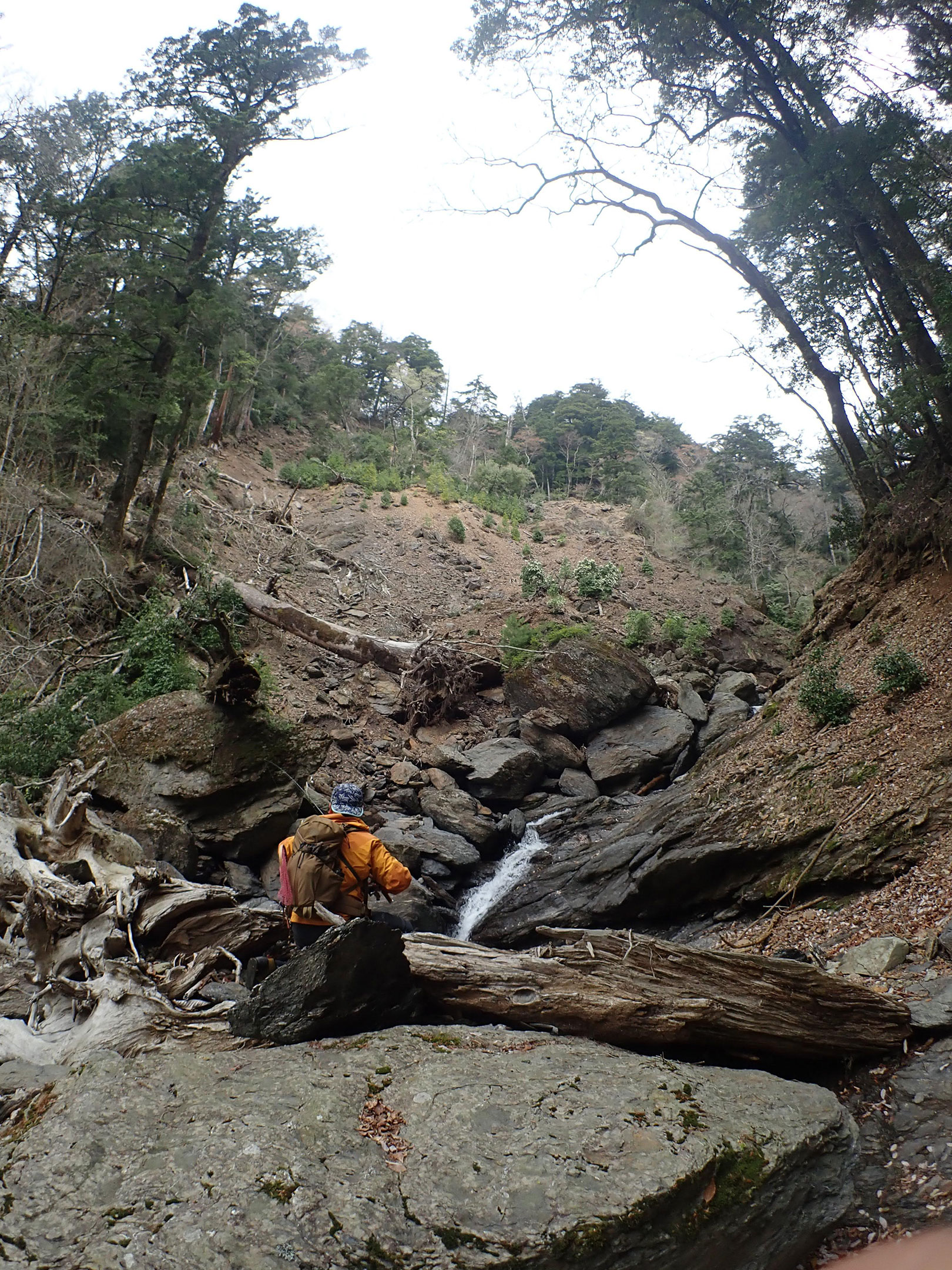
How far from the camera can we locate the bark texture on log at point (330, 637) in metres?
17.2

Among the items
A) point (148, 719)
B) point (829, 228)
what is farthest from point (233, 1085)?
point (829, 228)

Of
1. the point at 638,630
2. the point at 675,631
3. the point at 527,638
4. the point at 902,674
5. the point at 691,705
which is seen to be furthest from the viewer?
the point at 675,631

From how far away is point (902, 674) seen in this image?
9.30m

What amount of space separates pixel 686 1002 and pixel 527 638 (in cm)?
1340

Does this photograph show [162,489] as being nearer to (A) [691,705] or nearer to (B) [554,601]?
(B) [554,601]

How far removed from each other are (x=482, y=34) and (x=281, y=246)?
6364 millimetres

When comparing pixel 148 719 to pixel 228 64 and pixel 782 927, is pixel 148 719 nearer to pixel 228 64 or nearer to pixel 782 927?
pixel 782 927

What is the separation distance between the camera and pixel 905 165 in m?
10.8

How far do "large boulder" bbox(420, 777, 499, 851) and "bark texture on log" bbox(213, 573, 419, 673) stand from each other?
4.57 meters

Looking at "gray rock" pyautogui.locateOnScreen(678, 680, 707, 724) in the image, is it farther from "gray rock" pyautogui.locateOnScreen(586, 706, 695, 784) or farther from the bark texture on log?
the bark texture on log

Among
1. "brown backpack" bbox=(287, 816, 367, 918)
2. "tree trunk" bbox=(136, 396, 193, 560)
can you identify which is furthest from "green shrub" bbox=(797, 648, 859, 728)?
"tree trunk" bbox=(136, 396, 193, 560)

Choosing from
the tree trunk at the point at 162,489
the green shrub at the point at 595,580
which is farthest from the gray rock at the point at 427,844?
the green shrub at the point at 595,580

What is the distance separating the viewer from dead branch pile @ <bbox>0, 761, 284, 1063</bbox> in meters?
4.74

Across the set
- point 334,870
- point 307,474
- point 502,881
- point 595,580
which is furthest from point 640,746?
point 307,474
